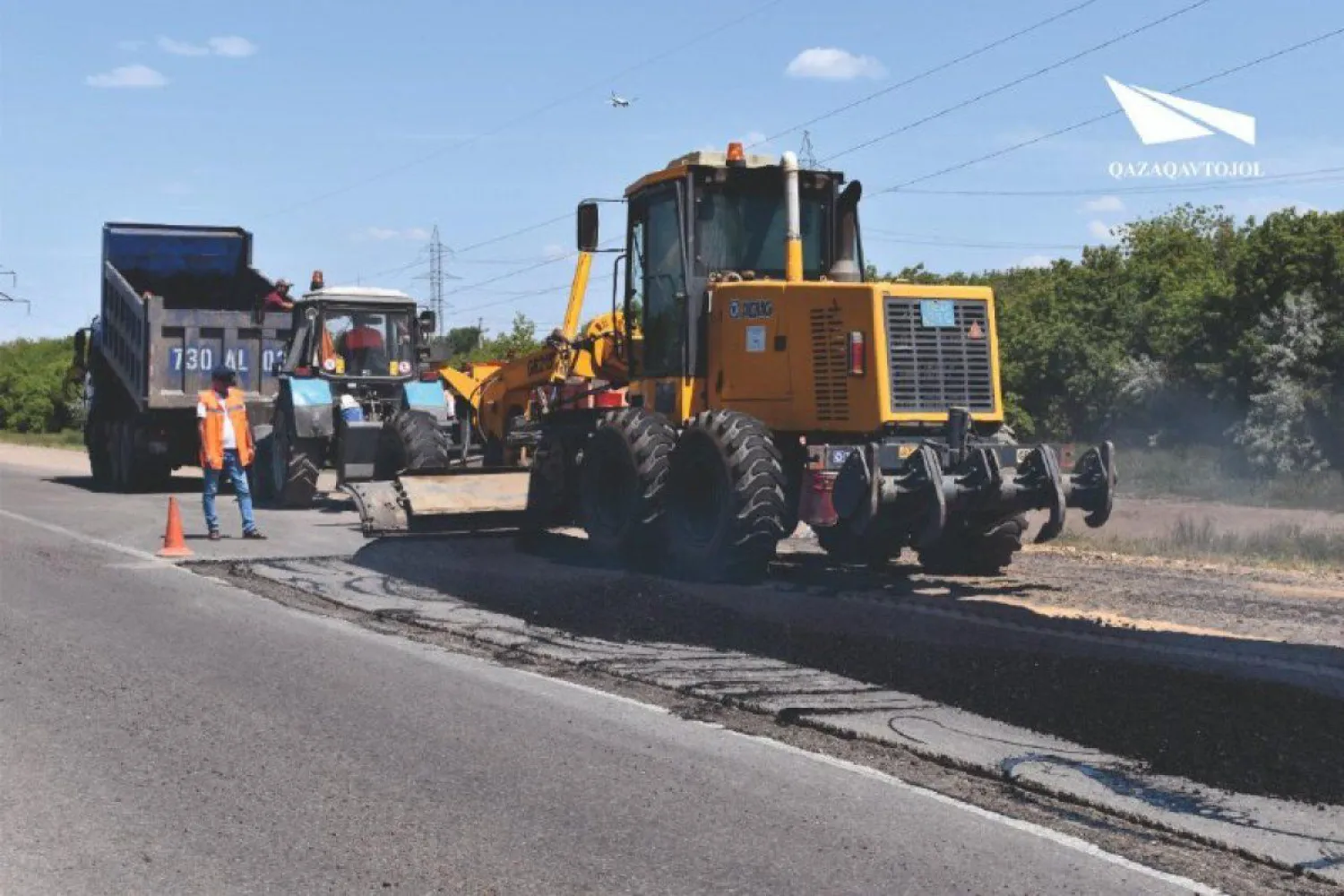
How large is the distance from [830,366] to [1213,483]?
48.6 ft

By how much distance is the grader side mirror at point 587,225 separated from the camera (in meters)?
13.9

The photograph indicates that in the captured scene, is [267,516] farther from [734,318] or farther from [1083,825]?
[1083,825]

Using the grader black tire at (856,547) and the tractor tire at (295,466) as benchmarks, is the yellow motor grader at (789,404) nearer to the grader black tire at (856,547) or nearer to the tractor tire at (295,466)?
the grader black tire at (856,547)

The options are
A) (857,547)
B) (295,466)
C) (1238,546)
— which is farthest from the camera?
(295,466)

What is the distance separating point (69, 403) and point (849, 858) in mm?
65471

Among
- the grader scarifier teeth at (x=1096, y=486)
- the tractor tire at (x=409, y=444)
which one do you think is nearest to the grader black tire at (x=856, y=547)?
the grader scarifier teeth at (x=1096, y=486)

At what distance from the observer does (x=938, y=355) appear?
13039 millimetres

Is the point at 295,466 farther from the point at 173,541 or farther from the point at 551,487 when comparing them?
the point at 551,487

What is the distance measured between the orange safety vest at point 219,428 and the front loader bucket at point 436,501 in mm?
1817

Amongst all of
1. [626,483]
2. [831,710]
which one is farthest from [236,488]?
[831,710]

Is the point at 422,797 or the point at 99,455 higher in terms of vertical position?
the point at 99,455

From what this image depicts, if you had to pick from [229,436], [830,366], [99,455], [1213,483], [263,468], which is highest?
[830,366]

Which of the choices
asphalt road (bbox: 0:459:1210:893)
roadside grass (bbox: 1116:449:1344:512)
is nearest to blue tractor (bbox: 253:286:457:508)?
asphalt road (bbox: 0:459:1210:893)

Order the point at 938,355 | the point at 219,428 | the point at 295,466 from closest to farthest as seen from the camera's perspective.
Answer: the point at 938,355 → the point at 219,428 → the point at 295,466
